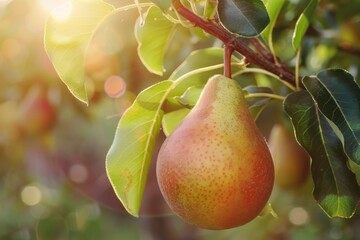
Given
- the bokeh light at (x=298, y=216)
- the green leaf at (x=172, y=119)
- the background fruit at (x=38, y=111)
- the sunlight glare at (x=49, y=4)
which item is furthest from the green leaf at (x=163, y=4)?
the bokeh light at (x=298, y=216)

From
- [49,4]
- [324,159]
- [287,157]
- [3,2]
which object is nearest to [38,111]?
[3,2]

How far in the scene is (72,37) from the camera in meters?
0.94

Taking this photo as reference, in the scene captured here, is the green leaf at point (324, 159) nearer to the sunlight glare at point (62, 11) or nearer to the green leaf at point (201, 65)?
the green leaf at point (201, 65)

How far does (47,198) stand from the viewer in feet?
11.2

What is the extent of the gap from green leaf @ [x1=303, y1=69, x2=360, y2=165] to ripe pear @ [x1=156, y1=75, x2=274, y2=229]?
0.10 meters

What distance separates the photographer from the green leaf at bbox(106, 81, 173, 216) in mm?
962

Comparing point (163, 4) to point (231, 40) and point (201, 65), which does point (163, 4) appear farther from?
point (201, 65)

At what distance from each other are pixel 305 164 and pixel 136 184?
2.87 ft

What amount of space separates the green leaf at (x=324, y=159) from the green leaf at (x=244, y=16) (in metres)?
0.16

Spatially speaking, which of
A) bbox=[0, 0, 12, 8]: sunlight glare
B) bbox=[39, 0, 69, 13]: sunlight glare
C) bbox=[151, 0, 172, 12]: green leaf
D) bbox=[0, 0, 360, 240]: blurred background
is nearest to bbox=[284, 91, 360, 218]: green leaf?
bbox=[151, 0, 172, 12]: green leaf

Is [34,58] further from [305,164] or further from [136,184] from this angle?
[136,184]

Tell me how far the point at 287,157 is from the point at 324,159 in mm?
794

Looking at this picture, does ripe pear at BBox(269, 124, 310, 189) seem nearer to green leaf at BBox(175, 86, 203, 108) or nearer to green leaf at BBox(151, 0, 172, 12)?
green leaf at BBox(175, 86, 203, 108)

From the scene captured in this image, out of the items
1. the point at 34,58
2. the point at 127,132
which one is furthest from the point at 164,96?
the point at 34,58
